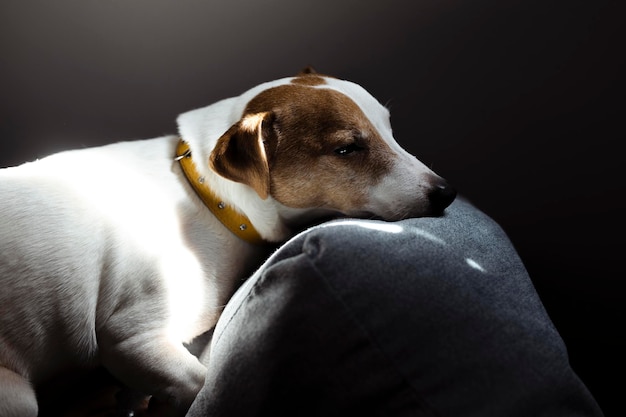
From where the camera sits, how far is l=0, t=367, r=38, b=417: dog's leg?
1102mm

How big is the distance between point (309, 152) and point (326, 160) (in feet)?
0.15

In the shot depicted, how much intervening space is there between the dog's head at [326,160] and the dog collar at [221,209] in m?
0.11

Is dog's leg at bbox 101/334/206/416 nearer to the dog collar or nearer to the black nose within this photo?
the dog collar

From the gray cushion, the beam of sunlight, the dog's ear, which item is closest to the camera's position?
the gray cushion

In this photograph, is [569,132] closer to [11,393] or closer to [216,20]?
[216,20]

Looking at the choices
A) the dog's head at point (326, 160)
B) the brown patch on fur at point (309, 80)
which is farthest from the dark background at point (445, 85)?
the dog's head at point (326, 160)

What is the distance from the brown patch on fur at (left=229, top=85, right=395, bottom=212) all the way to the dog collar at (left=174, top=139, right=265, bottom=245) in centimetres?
11

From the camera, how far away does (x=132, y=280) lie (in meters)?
1.28

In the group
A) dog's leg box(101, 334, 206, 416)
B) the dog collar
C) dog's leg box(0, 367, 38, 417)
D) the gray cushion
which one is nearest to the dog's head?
the dog collar

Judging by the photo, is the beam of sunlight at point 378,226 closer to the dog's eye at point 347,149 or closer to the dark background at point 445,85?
the dog's eye at point 347,149

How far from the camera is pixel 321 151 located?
1362mm

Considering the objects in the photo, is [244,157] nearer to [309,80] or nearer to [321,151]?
[321,151]

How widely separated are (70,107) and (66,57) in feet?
0.59

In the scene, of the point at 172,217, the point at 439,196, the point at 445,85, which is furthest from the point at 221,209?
the point at 445,85
